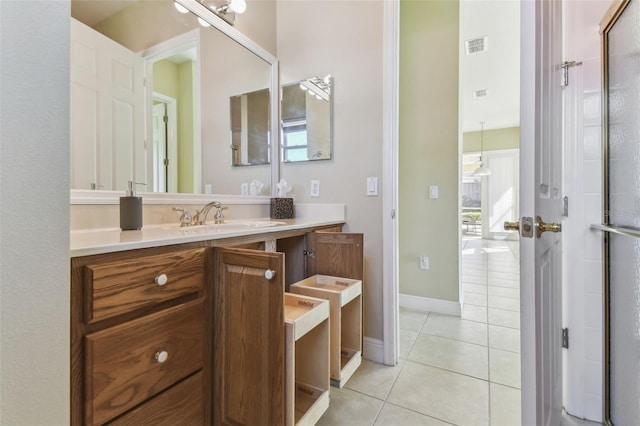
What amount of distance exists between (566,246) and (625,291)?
0.88ft

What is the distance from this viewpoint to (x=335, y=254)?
1.64 metres

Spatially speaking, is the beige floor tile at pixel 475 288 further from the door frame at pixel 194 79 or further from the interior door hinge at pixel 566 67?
the door frame at pixel 194 79

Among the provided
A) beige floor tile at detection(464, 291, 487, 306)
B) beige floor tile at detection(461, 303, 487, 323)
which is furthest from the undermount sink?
beige floor tile at detection(464, 291, 487, 306)

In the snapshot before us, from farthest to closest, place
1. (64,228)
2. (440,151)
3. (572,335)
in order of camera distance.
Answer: (440,151)
(572,335)
(64,228)

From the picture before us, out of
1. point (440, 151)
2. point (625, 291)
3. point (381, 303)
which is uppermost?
point (440, 151)

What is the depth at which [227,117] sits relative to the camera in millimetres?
1885

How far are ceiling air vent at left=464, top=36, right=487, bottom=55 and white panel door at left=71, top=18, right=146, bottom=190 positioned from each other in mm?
3436

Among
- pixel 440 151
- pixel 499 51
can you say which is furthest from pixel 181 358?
pixel 499 51

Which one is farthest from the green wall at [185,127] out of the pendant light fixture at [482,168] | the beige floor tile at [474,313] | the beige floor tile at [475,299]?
the pendant light fixture at [482,168]

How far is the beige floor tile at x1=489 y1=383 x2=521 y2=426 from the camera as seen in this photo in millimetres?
1326

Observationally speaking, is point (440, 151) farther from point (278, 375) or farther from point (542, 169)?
point (278, 375)

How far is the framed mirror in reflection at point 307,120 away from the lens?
2016 mm

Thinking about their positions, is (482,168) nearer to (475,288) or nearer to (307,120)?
(475,288)

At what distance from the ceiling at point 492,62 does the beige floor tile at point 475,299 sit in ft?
6.38
